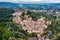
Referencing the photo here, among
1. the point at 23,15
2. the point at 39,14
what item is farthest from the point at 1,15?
the point at 39,14

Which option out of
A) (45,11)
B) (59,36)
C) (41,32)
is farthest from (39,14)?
(59,36)

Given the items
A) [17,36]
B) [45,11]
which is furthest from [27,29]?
[45,11]

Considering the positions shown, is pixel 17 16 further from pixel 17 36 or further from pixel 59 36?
pixel 59 36

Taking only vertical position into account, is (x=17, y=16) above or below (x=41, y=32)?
above

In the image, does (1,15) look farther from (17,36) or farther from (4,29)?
(17,36)

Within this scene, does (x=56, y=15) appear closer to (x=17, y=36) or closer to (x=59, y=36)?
(x=59, y=36)

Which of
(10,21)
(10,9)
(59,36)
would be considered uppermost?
(10,9)

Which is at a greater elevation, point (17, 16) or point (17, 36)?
point (17, 16)
